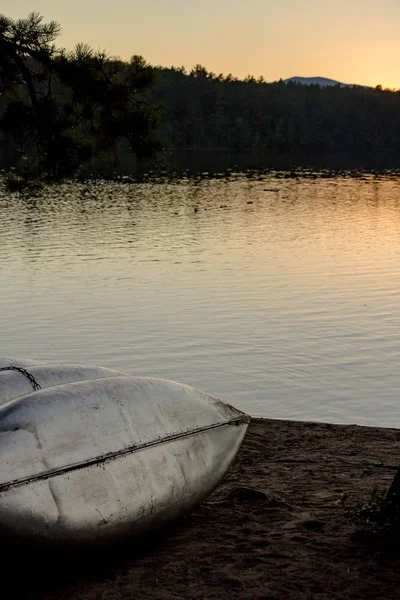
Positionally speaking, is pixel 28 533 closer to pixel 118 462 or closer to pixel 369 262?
pixel 118 462

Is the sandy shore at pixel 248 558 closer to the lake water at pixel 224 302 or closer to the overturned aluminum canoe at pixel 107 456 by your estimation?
the overturned aluminum canoe at pixel 107 456

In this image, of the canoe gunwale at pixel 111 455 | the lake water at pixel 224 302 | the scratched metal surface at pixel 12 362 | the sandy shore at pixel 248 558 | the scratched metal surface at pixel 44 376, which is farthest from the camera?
the lake water at pixel 224 302

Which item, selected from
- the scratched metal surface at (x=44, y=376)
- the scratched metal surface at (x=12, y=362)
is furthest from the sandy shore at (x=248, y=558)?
the scratched metal surface at (x=12, y=362)

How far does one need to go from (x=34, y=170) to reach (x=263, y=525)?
6.71m

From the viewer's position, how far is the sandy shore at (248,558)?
17.8 feet

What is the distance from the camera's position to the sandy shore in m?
5.41

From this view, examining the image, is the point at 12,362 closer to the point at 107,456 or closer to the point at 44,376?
the point at 44,376

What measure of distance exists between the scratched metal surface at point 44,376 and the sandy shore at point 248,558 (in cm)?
120

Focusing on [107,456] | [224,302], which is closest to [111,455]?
[107,456]

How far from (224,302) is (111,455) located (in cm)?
1645

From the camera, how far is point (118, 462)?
5.66 meters

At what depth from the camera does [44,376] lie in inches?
259

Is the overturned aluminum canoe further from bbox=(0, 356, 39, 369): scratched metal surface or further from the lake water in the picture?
the lake water

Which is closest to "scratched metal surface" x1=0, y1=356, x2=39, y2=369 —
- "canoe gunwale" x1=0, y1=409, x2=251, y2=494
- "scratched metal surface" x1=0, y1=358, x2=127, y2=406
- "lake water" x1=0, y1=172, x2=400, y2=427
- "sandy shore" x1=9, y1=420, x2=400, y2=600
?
"scratched metal surface" x1=0, y1=358, x2=127, y2=406
